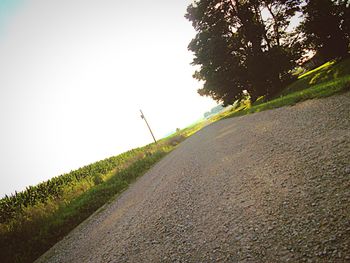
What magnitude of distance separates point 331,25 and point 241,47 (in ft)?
27.6

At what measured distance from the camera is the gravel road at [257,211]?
2.66 m

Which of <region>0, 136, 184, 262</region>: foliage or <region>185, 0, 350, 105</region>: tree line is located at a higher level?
<region>185, 0, 350, 105</region>: tree line

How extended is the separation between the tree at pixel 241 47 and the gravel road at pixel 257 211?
15964 mm

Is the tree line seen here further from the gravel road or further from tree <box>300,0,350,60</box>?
the gravel road

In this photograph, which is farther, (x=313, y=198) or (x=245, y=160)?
(x=245, y=160)

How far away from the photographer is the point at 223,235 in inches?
134

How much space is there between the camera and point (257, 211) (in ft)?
11.6

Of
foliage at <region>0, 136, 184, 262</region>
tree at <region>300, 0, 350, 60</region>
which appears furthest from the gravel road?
tree at <region>300, 0, 350, 60</region>

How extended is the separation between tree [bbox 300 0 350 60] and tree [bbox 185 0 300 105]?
13.8 ft

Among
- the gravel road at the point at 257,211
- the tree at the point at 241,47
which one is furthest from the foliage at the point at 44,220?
the tree at the point at 241,47

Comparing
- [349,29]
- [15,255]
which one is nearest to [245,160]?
[15,255]

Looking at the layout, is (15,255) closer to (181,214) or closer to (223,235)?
(181,214)

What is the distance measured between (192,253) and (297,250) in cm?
163

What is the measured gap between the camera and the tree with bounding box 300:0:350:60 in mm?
16922
